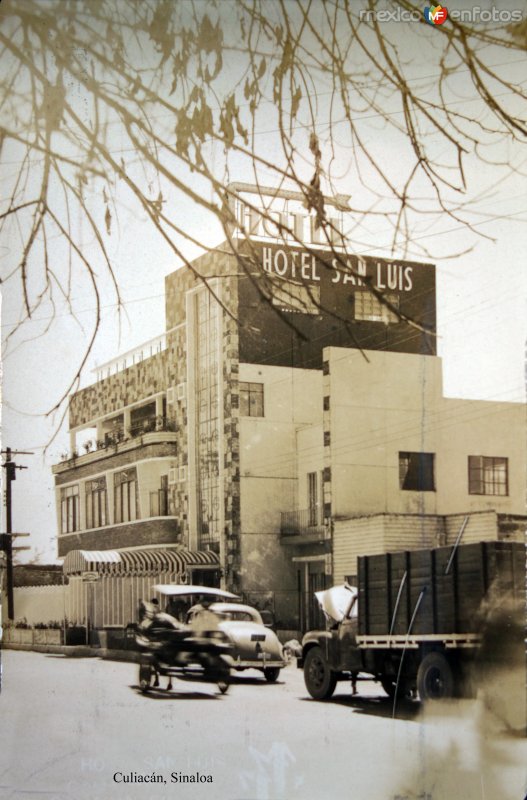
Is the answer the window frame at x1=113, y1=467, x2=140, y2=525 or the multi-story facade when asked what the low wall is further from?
the window frame at x1=113, y1=467, x2=140, y2=525

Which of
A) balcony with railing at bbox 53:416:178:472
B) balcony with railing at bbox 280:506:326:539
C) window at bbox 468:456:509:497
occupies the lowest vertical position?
balcony with railing at bbox 280:506:326:539

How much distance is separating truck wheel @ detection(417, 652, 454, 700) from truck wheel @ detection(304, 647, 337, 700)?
36cm

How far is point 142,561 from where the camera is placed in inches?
188

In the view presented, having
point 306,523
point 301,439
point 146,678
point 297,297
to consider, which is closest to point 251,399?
point 301,439

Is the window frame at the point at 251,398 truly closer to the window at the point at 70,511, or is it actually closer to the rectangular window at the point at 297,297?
the rectangular window at the point at 297,297

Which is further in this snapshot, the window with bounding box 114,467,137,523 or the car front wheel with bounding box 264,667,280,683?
Answer: the window with bounding box 114,467,137,523

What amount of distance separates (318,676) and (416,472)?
0.92 metres

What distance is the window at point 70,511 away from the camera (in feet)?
16.5

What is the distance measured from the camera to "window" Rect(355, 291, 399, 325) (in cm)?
471

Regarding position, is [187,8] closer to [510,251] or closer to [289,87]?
[289,87]

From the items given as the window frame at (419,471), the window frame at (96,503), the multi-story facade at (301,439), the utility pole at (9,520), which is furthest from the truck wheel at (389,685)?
the utility pole at (9,520)

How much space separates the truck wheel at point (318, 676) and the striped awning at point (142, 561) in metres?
0.55

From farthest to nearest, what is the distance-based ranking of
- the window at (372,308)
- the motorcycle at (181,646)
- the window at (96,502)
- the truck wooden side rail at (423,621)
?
the window at (96,502), the window at (372,308), the motorcycle at (181,646), the truck wooden side rail at (423,621)

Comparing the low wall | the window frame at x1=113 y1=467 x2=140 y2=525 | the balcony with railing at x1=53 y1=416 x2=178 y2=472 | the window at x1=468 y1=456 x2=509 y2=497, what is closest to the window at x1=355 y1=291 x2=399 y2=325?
the window at x1=468 y1=456 x2=509 y2=497
